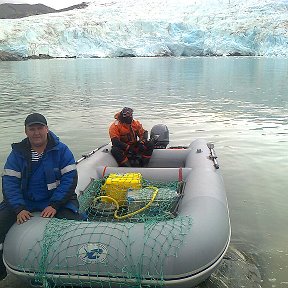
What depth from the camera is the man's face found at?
2.84m

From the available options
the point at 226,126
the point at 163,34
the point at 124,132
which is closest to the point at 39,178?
the point at 124,132

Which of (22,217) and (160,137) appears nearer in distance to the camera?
(22,217)

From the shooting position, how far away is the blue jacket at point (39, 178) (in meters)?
2.90

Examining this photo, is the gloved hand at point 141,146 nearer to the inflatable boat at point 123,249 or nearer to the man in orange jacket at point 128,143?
the man in orange jacket at point 128,143

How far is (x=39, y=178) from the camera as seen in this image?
294 cm

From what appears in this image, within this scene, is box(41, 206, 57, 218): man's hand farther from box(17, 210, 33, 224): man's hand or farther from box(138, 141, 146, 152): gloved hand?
box(138, 141, 146, 152): gloved hand

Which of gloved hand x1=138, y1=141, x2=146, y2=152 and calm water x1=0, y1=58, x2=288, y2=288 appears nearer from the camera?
calm water x1=0, y1=58, x2=288, y2=288

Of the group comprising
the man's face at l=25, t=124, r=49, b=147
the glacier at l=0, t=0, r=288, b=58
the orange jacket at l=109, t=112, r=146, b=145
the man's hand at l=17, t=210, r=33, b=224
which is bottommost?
the man's hand at l=17, t=210, r=33, b=224

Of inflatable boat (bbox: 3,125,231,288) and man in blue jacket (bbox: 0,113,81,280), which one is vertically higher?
man in blue jacket (bbox: 0,113,81,280)

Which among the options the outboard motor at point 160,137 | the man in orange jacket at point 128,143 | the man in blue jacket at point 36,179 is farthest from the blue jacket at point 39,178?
the outboard motor at point 160,137

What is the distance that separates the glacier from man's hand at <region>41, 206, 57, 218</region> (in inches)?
1682

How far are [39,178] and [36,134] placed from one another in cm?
34

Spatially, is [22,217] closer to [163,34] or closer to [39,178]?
[39,178]

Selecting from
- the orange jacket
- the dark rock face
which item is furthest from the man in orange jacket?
the dark rock face
